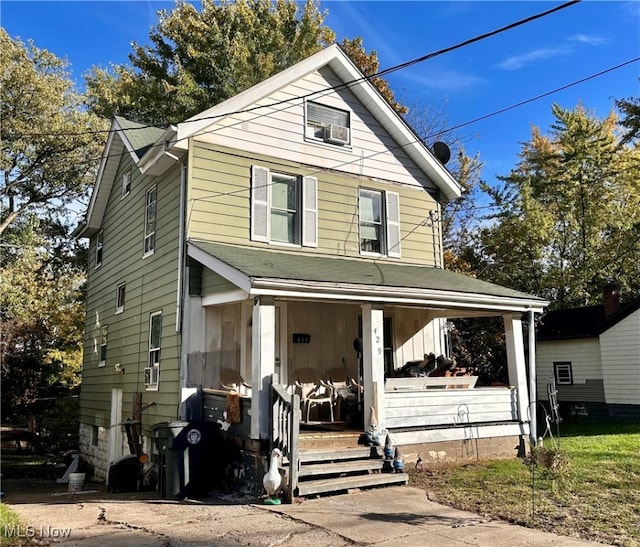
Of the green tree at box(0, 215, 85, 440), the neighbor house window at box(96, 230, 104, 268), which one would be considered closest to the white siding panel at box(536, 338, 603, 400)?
the neighbor house window at box(96, 230, 104, 268)

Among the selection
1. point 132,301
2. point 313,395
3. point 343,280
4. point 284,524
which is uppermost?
point 132,301

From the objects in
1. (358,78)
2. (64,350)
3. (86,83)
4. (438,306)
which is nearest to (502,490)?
(438,306)

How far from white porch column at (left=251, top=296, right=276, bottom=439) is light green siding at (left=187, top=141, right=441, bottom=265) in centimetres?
278

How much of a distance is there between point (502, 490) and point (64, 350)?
17660mm

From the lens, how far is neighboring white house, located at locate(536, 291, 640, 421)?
58.1ft

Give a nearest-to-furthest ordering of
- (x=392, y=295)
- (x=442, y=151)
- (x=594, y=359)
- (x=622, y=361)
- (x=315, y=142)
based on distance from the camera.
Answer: (x=392, y=295)
(x=315, y=142)
(x=442, y=151)
(x=622, y=361)
(x=594, y=359)

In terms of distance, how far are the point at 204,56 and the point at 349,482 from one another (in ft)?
72.1

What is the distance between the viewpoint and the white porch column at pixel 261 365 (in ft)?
26.2

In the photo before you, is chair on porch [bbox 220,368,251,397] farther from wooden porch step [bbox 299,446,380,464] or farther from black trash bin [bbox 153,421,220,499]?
wooden porch step [bbox 299,446,380,464]

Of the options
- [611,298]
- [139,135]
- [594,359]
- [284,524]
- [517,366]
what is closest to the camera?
[284,524]

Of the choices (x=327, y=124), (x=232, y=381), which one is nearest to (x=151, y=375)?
(x=232, y=381)

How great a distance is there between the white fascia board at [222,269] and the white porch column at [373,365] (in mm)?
2323

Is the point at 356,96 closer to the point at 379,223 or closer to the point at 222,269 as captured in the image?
the point at 379,223

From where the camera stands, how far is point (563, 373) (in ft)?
66.6
